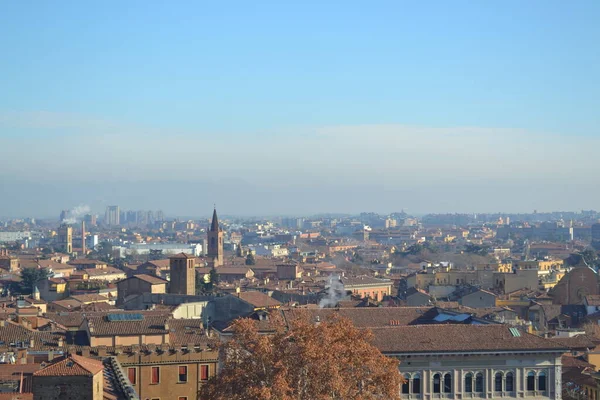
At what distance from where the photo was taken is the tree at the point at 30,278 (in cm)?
6799

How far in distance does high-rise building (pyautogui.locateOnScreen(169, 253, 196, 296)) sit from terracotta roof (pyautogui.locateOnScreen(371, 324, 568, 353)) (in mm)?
30784

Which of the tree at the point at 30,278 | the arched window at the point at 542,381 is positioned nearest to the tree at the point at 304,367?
the arched window at the point at 542,381

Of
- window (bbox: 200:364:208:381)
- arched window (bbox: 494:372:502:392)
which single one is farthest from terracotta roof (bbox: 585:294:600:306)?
window (bbox: 200:364:208:381)

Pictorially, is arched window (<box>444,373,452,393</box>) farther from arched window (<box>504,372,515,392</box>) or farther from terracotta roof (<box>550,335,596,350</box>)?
terracotta roof (<box>550,335,596,350</box>)

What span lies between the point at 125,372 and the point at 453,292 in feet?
131

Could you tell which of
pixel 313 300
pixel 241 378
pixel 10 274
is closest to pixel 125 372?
pixel 241 378

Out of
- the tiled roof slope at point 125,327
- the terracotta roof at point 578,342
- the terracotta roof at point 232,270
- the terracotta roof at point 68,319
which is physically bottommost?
the terracotta roof at point 232,270

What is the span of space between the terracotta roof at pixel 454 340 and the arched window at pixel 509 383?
743mm

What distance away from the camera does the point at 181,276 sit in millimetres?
60281

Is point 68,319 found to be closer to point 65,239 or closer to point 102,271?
point 102,271

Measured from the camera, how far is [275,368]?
21156 millimetres

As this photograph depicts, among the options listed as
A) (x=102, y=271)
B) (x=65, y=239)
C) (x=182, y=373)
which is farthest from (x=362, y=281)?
(x=65, y=239)

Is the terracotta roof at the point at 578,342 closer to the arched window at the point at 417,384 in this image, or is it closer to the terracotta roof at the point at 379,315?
the terracotta roof at the point at 379,315

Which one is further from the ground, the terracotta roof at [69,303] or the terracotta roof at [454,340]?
the terracotta roof at [454,340]
